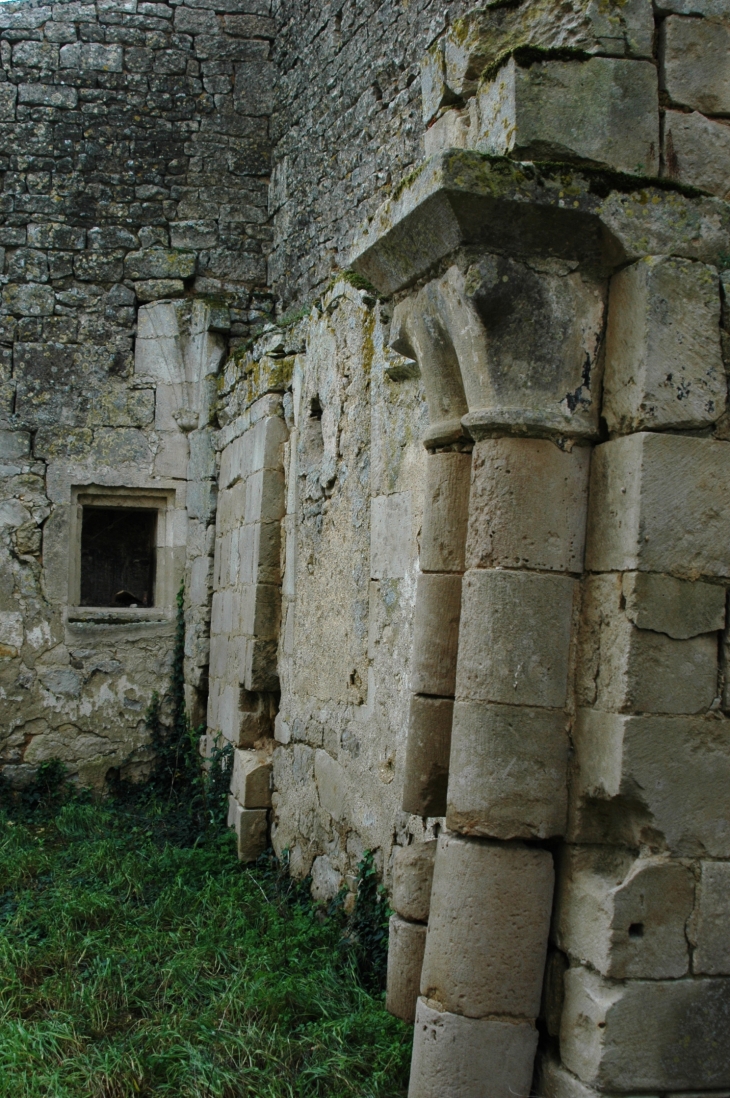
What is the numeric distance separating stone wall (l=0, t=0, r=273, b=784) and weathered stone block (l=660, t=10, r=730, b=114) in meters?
5.63

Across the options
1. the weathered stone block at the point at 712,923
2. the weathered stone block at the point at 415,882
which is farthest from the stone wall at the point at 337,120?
the weathered stone block at the point at 712,923

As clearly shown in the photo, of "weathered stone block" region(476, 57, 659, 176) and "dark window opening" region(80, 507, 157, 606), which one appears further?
"dark window opening" region(80, 507, 157, 606)

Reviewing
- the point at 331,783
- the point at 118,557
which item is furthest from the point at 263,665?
the point at 118,557

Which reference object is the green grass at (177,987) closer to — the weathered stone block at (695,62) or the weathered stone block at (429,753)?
the weathered stone block at (429,753)

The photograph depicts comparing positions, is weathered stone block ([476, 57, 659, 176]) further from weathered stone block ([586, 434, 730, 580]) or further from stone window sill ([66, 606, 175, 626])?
stone window sill ([66, 606, 175, 626])

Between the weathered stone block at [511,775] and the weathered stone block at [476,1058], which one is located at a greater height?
the weathered stone block at [511,775]

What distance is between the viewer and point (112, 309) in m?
8.81

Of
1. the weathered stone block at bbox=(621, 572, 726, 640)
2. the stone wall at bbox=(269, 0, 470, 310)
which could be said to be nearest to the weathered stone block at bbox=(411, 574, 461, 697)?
the weathered stone block at bbox=(621, 572, 726, 640)

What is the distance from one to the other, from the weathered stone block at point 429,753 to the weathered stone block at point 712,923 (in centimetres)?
81

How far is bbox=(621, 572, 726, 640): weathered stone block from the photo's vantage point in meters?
2.90

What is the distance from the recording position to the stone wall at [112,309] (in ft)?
27.9

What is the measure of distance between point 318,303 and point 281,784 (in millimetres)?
2665

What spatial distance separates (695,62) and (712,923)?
234 centimetres

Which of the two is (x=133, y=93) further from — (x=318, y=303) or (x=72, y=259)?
(x=318, y=303)
